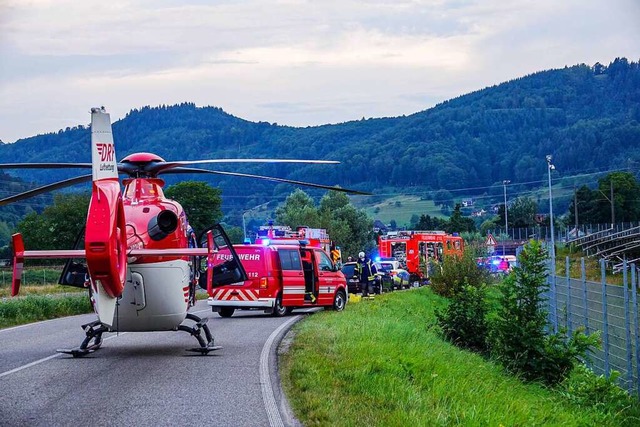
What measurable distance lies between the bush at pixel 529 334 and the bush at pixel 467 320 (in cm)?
296

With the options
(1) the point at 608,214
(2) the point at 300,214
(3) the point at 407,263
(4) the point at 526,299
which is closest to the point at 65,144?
(2) the point at 300,214

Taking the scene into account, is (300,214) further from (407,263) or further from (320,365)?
(320,365)

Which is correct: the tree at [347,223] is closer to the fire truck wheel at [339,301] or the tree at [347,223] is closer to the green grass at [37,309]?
the green grass at [37,309]

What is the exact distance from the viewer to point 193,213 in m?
86.2

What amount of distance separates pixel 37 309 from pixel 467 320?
43.8 ft

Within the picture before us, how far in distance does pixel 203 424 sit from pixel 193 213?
76.1 meters

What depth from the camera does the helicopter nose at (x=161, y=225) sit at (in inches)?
679

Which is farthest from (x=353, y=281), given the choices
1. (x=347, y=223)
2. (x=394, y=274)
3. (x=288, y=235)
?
(x=347, y=223)

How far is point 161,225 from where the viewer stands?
17.3m

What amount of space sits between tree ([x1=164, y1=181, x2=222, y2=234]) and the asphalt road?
209ft

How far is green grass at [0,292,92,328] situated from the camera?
2900 cm

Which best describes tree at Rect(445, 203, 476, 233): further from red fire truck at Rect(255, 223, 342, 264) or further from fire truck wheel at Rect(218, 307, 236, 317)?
fire truck wheel at Rect(218, 307, 236, 317)

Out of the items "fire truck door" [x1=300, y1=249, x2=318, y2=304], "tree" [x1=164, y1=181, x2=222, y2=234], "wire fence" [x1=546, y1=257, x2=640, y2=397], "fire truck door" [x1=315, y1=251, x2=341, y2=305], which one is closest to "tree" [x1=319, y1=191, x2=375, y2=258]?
"tree" [x1=164, y1=181, x2=222, y2=234]

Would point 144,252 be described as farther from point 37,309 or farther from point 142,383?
point 37,309
